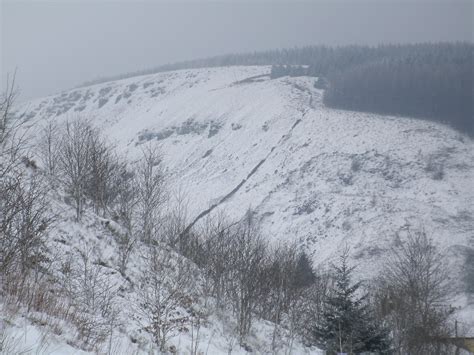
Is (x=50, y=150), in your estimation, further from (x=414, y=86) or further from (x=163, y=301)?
(x=414, y=86)

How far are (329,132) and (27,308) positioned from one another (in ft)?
200

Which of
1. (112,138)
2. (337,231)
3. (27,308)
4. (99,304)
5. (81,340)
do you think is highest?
(27,308)

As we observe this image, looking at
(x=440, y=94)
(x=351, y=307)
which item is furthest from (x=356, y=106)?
(x=351, y=307)

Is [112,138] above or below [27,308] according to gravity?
below

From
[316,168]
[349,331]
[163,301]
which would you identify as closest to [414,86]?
[316,168]

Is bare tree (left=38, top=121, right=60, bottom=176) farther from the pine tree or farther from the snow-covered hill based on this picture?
the pine tree

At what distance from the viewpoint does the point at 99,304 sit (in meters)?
9.98

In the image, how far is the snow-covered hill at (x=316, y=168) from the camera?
39156 mm

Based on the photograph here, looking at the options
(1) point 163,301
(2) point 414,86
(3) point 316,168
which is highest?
(2) point 414,86

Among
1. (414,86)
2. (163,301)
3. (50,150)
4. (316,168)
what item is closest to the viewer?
(163,301)

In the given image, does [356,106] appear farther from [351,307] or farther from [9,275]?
[9,275]

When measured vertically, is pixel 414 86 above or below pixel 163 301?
above

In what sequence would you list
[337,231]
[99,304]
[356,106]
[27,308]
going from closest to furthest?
[27,308], [99,304], [337,231], [356,106]

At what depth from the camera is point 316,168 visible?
53.4 metres
